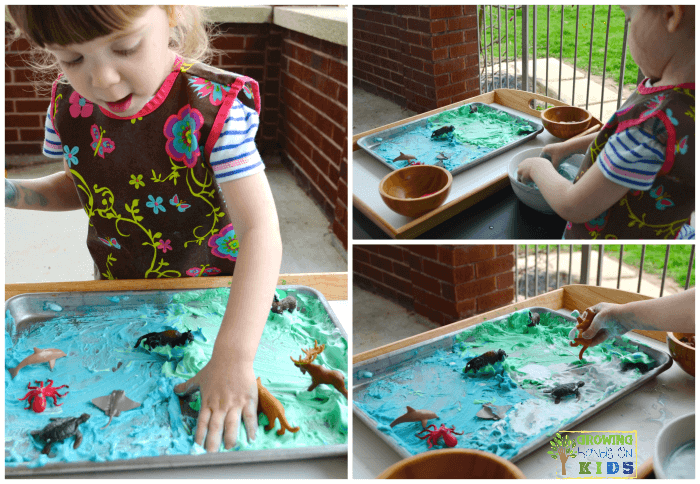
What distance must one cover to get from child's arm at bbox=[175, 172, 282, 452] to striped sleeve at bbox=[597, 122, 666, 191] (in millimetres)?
369

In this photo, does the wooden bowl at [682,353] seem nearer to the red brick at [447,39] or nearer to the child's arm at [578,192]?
the child's arm at [578,192]

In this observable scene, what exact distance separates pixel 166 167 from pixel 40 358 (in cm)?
30

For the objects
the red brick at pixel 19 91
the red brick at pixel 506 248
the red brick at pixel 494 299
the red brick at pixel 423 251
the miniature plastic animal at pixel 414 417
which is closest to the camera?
the miniature plastic animal at pixel 414 417

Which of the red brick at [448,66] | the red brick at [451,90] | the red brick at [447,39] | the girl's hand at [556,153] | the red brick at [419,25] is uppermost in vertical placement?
the red brick at [419,25]

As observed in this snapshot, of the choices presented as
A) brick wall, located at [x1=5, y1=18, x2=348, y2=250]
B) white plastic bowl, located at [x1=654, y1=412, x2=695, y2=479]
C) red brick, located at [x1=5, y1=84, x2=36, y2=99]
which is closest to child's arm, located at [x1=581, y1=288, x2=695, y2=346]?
white plastic bowl, located at [x1=654, y1=412, x2=695, y2=479]

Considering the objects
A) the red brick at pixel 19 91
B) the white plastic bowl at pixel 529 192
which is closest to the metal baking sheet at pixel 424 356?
A: the white plastic bowl at pixel 529 192

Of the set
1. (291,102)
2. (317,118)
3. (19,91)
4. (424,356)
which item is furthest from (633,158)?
(19,91)

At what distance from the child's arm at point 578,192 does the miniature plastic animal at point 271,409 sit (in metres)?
0.36

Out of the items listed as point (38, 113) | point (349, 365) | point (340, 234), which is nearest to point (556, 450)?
point (349, 365)

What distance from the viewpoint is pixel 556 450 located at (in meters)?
0.52

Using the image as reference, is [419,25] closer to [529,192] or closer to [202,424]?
[529,192]

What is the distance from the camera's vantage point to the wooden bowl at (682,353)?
0.59 meters

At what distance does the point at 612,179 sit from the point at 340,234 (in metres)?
1.56

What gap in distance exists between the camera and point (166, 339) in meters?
0.60
